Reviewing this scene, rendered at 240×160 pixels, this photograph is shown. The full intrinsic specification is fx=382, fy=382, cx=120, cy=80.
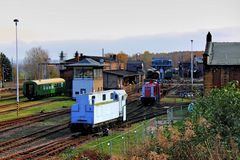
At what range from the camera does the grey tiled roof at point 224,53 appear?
1519 inches

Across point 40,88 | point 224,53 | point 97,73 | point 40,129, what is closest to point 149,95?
point 97,73

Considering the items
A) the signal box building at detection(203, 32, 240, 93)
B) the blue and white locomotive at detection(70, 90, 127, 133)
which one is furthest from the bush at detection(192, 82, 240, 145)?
the signal box building at detection(203, 32, 240, 93)

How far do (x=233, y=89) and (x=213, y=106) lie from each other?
160cm

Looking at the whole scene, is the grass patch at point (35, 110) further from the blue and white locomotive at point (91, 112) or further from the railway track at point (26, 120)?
the blue and white locomotive at point (91, 112)

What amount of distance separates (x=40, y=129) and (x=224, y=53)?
20925mm

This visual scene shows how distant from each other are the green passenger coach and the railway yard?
518cm

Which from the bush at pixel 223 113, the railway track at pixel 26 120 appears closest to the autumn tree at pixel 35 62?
the railway track at pixel 26 120

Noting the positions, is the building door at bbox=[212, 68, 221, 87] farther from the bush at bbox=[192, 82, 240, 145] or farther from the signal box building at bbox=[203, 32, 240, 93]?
the bush at bbox=[192, 82, 240, 145]

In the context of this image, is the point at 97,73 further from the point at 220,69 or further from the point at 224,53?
the point at 220,69

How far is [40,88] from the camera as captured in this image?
53781 mm

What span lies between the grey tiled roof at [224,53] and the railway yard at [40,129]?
769 cm

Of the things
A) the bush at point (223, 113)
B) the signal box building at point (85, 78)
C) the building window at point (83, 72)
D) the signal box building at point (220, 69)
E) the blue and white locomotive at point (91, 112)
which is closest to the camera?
the bush at point (223, 113)

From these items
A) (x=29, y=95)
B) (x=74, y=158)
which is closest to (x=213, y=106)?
(x=74, y=158)

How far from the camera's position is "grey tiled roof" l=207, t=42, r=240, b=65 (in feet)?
127
